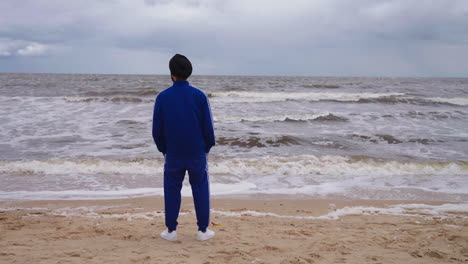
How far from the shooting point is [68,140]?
1068 cm

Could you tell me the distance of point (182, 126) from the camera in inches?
127

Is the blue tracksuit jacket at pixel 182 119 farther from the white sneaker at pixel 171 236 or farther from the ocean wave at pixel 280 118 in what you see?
the ocean wave at pixel 280 118

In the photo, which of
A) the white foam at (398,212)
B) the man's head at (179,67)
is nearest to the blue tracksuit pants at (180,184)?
the man's head at (179,67)

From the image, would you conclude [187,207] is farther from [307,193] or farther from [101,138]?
[101,138]

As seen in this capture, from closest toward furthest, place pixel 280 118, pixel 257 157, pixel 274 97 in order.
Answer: pixel 257 157, pixel 280 118, pixel 274 97

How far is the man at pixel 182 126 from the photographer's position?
3230 mm

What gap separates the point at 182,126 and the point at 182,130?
0.04m

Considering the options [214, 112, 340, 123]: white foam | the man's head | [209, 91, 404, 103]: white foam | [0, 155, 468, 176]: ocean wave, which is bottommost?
[0, 155, 468, 176]: ocean wave

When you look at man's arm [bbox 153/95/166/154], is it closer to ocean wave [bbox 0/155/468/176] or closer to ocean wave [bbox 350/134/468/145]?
ocean wave [bbox 0/155/468/176]

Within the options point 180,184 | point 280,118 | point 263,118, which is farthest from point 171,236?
point 280,118

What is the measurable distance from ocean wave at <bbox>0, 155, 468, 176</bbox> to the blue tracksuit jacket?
4322mm

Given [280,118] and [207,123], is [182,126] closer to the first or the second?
[207,123]

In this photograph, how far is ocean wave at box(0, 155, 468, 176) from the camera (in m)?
7.56

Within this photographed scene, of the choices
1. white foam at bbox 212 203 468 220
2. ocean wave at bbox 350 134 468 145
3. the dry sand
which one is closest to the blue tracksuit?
the dry sand
